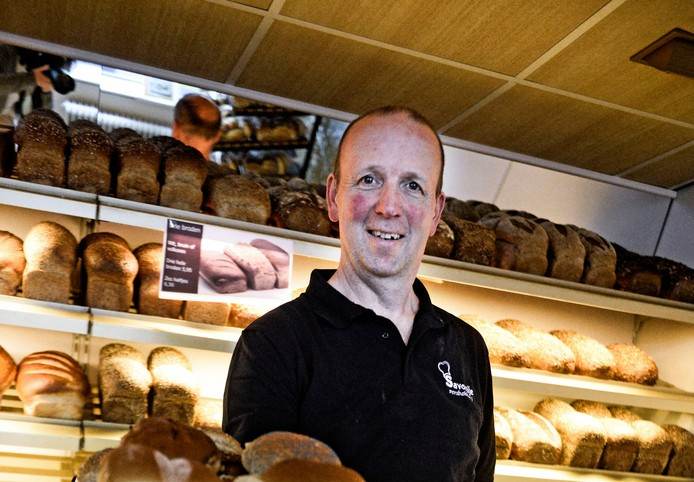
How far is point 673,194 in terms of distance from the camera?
14.2 ft

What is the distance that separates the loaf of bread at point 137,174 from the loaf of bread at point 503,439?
1736 mm

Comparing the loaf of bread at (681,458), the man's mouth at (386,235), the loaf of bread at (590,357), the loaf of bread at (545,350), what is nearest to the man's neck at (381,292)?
the man's mouth at (386,235)

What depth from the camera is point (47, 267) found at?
9.11 ft

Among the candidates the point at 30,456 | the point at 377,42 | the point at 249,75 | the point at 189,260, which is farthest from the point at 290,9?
the point at 30,456

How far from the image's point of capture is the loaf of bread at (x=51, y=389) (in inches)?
105

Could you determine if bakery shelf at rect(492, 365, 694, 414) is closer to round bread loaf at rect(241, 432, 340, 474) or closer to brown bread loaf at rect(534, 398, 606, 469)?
brown bread loaf at rect(534, 398, 606, 469)

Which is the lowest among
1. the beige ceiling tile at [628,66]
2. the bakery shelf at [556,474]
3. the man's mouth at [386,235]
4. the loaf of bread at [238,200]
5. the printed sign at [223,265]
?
the bakery shelf at [556,474]

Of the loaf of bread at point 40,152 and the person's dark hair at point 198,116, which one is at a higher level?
the person's dark hair at point 198,116

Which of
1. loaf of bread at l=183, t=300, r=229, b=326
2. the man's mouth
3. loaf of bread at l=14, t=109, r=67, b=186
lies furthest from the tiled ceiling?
the man's mouth

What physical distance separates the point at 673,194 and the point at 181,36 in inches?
112

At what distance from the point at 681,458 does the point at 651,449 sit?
18 centimetres

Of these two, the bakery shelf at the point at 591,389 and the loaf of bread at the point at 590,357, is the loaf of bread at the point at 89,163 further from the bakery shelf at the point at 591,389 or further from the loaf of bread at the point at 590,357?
the loaf of bread at the point at 590,357

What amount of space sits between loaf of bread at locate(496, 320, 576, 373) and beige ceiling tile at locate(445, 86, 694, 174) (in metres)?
0.93

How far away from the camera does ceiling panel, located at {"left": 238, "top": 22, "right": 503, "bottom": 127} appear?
9.85ft
